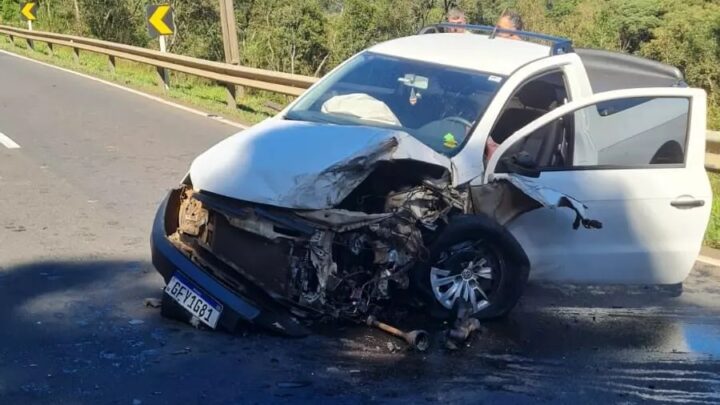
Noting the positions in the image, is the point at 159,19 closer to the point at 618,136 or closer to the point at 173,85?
the point at 173,85

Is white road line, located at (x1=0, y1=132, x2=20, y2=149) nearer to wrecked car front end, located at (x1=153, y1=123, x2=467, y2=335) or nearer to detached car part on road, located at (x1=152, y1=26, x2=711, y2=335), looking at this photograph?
detached car part on road, located at (x1=152, y1=26, x2=711, y2=335)

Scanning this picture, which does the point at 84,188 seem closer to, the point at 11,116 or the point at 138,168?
the point at 138,168

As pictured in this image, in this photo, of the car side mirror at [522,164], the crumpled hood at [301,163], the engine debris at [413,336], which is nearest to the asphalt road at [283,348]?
the engine debris at [413,336]

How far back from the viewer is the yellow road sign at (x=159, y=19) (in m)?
20.0

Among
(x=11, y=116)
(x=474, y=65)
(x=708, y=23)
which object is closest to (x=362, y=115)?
(x=474, y=65)

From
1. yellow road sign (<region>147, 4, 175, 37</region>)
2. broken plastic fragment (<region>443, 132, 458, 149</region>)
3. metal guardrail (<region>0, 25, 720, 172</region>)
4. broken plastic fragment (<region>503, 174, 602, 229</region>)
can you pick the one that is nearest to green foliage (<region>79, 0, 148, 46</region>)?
metal guardrail (<region>0, 25, 720, 172</region>)

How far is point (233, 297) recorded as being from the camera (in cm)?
472

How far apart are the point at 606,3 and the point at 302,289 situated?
59.2 meters

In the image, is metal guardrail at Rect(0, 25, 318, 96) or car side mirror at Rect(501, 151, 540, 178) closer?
car side mirror at Rect(501, 151, 540, 178)

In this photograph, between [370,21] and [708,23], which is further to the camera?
[370,21]

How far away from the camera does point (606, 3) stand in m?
59.8

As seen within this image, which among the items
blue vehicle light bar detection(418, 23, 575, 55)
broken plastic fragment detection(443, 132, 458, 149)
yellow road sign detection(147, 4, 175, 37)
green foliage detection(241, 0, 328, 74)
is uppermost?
blue vehicle light bar detection(418, 23, 575, 55)

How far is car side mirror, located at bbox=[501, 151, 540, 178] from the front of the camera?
5.29m

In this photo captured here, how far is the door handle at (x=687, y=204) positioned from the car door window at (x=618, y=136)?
0.26 metres
